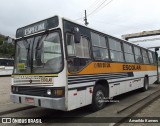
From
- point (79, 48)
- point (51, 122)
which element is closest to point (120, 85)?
point (79, 48)

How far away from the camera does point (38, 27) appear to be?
6809 mm

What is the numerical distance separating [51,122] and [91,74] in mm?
2017

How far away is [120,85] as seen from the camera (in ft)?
31.4

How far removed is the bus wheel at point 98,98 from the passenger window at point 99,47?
1.12 m

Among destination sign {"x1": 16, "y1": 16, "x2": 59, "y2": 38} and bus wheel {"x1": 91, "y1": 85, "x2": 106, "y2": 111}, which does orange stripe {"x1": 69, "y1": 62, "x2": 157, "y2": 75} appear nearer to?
bus wheel {"x1": 91, "y1": 85, "x2": 106, "y2": 111}

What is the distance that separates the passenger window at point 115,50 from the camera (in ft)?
29.9

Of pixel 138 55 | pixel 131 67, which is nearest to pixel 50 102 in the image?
pixel 131 67

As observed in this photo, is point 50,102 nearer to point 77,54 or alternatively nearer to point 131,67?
point 77,54

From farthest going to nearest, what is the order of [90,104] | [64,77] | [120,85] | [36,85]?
[120,85] → [90,104] → [36,85] → [64,77]

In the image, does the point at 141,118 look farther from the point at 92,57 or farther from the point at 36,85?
the point at 36,85

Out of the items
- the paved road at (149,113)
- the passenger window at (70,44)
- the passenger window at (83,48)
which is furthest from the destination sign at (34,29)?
the paved road at (149,113)

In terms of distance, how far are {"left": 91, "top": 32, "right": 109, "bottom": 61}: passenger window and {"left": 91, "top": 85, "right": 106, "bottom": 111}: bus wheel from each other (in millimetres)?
1117
